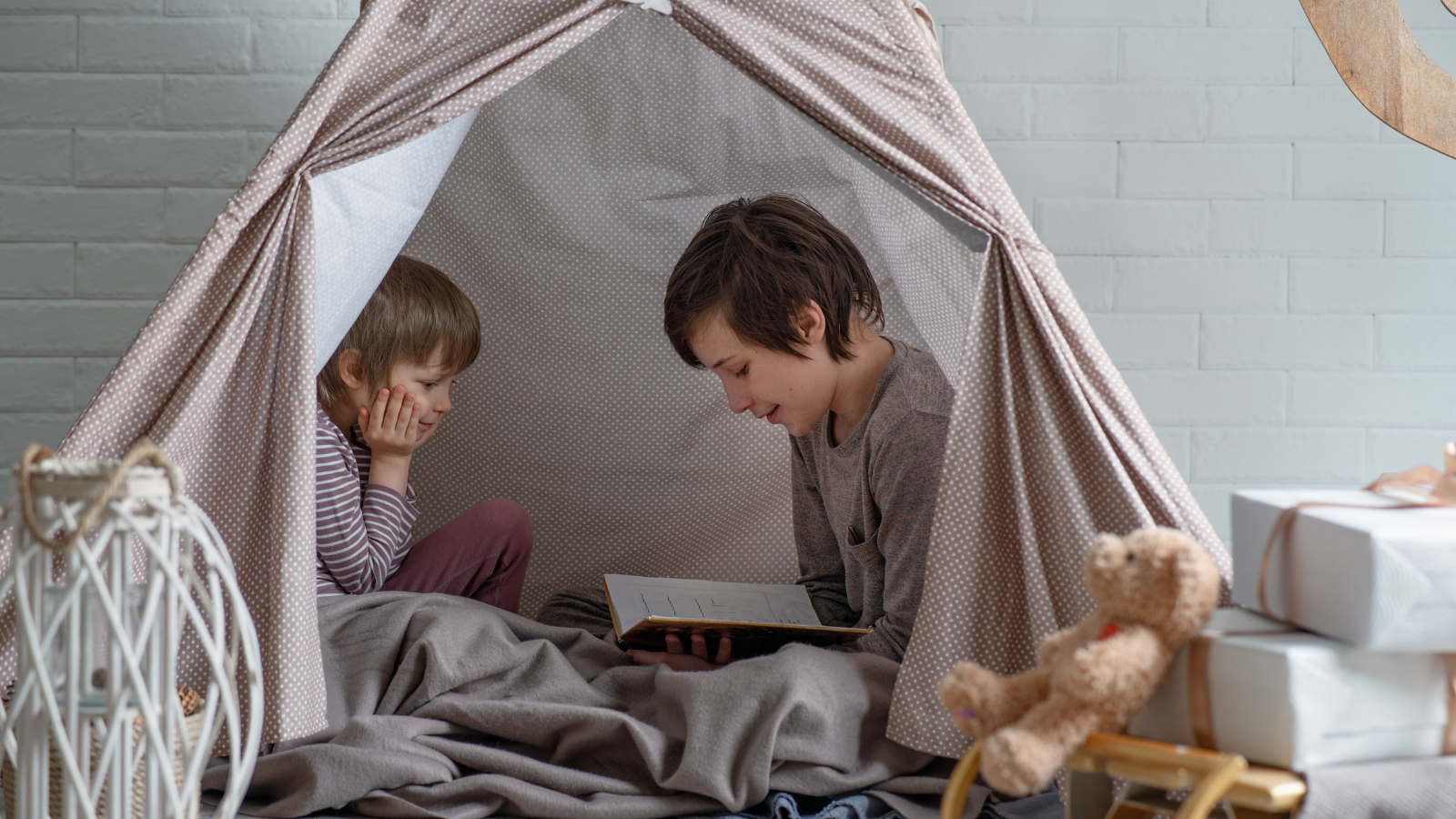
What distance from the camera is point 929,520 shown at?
4.18ft

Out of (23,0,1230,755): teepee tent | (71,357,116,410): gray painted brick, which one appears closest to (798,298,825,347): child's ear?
(23,0,1230,755): teepee tent

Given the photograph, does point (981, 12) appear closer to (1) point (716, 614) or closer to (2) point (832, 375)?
(2) point (832, 375)

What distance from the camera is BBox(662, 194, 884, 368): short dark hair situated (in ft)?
4.55

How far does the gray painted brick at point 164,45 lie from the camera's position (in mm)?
1736

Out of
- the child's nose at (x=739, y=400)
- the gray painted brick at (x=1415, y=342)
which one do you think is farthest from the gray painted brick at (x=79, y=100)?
the gray painted brick at (x=1415, y=342)

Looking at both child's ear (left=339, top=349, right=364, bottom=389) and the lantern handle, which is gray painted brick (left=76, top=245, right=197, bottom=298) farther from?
the lantern handle

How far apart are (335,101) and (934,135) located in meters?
0.61

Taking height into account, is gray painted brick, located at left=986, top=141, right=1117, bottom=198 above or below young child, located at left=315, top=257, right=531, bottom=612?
above

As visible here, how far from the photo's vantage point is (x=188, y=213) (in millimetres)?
1766

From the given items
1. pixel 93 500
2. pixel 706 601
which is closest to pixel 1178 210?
pixel 706 601

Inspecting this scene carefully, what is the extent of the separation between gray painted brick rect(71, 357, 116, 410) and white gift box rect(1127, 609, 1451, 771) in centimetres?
166

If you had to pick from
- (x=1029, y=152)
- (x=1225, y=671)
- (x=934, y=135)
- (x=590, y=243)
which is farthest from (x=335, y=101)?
(x=1029, y=152)

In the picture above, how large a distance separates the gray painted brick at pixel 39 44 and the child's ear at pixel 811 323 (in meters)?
1.26

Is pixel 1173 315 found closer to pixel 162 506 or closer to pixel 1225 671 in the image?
pixel 1225 671
